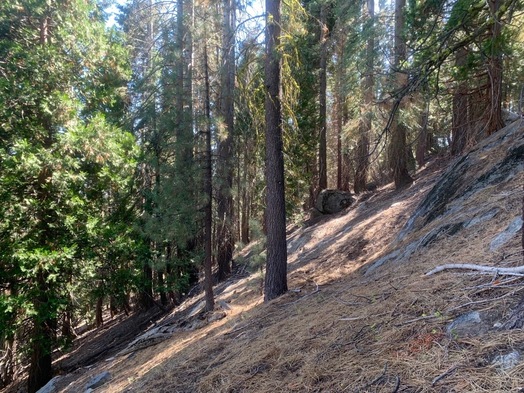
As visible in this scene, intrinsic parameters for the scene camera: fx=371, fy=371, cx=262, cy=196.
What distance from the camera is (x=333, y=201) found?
15.7 meters

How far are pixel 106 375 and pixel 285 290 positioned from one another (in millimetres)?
3925

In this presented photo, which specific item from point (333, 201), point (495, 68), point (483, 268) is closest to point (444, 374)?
point (483, 268)

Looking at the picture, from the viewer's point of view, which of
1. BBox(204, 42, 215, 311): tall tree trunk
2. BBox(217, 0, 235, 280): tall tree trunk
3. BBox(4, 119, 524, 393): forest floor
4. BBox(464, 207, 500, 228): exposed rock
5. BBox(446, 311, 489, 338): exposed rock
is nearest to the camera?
BBox(4, 119, 524, 393): forest floor

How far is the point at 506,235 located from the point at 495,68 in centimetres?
280

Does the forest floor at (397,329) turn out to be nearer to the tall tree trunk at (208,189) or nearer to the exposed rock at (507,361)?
the exposed rock at (507,361)

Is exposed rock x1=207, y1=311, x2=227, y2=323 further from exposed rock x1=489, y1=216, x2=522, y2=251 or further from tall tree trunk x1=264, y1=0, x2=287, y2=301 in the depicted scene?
exposed rock x1=489, y1=216, x2=522, y2=251

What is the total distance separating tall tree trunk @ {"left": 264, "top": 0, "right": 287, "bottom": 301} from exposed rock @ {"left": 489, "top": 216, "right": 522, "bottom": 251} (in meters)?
4.01

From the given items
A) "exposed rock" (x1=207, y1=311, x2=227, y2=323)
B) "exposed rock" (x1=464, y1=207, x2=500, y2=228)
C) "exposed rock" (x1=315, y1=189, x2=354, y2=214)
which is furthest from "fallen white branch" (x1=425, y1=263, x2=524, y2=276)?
"exposed rock" (x1=315, y1=189, x2=354, y2=214)

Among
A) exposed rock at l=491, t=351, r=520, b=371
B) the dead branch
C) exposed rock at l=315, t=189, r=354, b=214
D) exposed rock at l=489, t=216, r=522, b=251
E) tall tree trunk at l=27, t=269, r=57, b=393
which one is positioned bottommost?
tall tree trunk at l=27, t=269, r=57, b=393

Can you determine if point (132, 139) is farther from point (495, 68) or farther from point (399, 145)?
point (495, 68)

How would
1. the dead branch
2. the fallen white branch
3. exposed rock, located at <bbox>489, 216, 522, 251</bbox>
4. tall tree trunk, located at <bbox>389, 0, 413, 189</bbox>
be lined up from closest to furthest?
the dead branch < the fallen white branch < exposed rock, located at <bbox>489, 216, 522, 251</bbox> < tall tree trunk, located at <bbox>389, 0, 413, 189</bbox>

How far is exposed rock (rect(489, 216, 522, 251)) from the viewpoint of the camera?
11.9 ft

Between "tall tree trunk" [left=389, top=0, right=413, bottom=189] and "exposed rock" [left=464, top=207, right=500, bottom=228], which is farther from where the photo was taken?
"tall tree trunk" [left=389, top=0, right=413, bottom=189]

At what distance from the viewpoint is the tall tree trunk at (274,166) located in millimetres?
7125
